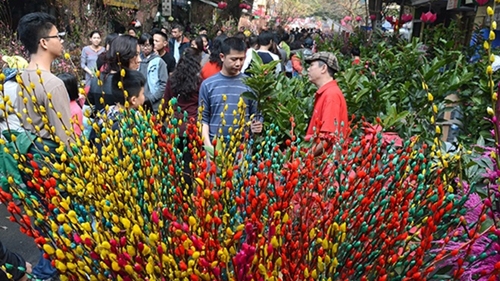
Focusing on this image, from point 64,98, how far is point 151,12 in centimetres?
1080

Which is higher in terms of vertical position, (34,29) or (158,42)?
(34,29)

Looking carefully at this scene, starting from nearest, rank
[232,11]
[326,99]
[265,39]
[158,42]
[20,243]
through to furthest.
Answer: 1. [326,99]
2. [20,243]
3. [158,42]
4. [265,39]
5. [232,11]

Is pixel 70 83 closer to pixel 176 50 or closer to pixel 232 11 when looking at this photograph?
pixel 176 50

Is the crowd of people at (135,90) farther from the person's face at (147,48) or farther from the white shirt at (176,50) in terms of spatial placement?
the white shirt at (176,50)

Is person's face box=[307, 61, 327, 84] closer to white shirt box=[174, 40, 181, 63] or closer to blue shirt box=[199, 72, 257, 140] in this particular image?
blue shirt box=[199, 72, 257, 140]

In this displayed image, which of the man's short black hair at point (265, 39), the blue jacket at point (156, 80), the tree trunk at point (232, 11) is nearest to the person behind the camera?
the blue jacket at point (156, 80)

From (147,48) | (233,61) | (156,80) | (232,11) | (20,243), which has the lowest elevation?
(20,243)

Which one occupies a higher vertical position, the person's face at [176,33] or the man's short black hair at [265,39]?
the man's short black hair at [265,39]

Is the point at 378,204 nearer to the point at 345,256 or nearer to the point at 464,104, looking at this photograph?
the point at 345,256

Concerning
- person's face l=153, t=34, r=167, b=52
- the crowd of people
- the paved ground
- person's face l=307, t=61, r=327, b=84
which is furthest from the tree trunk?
person's face l=307, t=61, r=327, b=84

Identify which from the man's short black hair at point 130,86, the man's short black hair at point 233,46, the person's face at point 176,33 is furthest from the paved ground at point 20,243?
the person's face at point 176,33

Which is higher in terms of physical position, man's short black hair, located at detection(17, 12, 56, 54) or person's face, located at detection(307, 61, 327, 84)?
man's short black hair, located at detection(17, 12, 56, 54)

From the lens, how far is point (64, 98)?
2430mm

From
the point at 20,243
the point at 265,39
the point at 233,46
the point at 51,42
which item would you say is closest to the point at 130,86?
the point at 51,42
